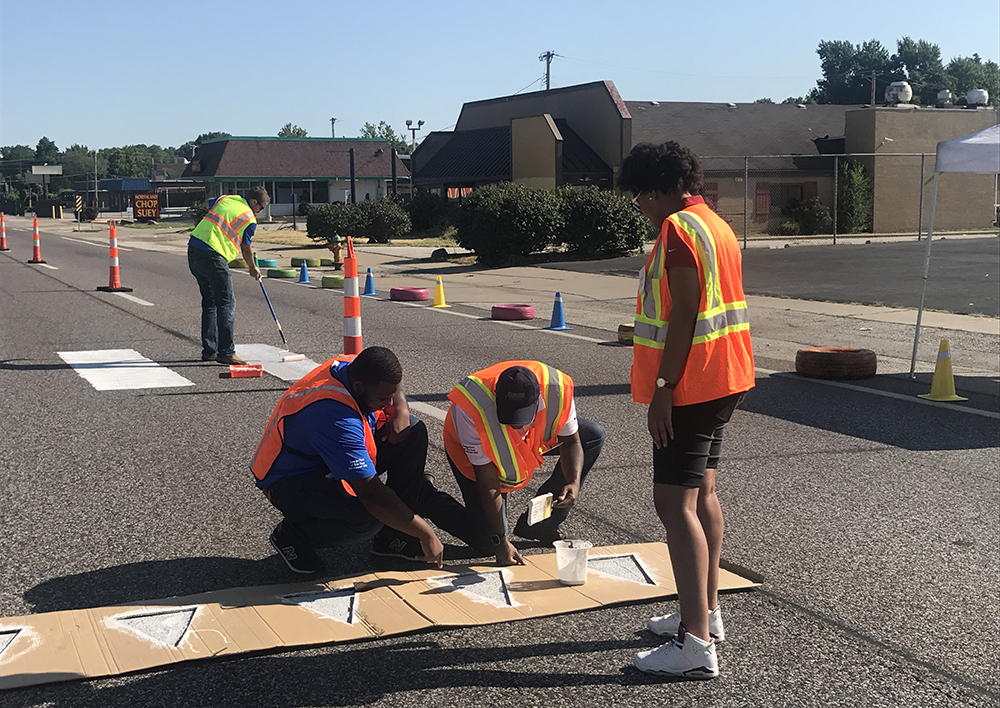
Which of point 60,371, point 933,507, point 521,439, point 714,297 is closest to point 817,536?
point 933,507

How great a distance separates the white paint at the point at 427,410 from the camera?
819cm

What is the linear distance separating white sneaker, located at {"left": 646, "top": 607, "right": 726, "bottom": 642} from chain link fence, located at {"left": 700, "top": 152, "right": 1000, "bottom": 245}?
36.4 metres

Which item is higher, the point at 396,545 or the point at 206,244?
the point at 206,244

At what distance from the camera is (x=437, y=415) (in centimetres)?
825

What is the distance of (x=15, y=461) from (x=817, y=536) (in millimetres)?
4969

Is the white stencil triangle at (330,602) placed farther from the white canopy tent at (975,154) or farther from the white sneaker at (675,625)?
the white canopy tent at (975,154)

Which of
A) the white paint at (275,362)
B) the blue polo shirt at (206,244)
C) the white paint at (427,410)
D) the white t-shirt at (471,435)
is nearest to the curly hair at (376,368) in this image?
the white t-shirt at (471,435)

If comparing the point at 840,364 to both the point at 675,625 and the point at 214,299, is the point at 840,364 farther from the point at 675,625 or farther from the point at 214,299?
the point at 675,625

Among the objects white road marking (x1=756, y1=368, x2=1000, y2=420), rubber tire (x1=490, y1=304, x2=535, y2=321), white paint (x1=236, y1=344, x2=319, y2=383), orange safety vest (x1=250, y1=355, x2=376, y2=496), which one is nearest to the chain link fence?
rubber tire (x1=490, y1=304, x2=535, y2=321)

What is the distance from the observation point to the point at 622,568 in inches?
187

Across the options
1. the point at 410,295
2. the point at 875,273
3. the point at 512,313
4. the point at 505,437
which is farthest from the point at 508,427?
the point at 875,273

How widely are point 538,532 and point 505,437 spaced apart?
35.9 inches

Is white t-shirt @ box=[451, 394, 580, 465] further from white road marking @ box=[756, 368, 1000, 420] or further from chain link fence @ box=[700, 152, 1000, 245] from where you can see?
chain link fence @ box=[700, 152, 1000, 245]

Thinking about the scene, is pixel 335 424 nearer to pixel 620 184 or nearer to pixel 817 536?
pixel 620 184
